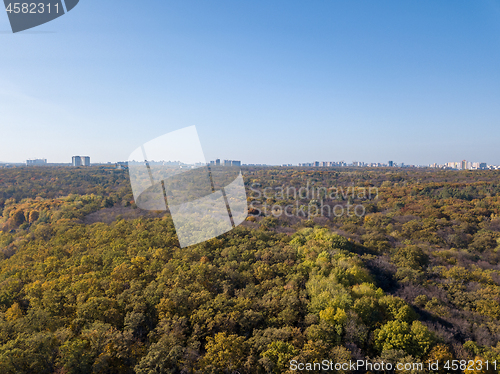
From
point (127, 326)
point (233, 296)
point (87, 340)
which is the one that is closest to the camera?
point (87, 340)

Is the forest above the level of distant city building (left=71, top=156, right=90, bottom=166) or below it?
below

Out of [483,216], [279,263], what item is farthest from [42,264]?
[483,216]

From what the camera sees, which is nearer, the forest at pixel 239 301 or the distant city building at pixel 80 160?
the forest at pixel 239 301

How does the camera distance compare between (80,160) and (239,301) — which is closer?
(239,301)

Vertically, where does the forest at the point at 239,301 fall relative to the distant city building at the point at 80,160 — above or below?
below

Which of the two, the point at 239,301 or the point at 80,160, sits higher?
the point at 80,160

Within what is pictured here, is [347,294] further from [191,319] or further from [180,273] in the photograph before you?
[180,273]

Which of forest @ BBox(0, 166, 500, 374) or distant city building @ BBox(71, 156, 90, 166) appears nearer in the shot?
forest @ BBox(0, 166, 500, 374)

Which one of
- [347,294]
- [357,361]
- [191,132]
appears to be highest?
[191,132]
